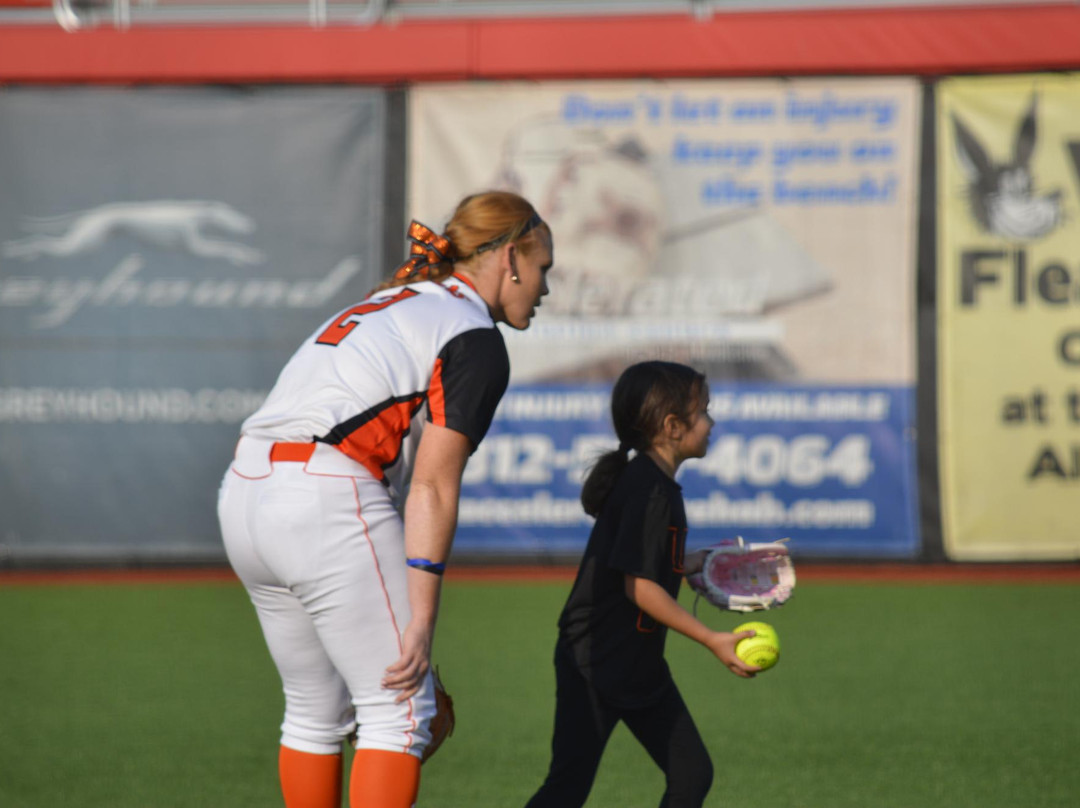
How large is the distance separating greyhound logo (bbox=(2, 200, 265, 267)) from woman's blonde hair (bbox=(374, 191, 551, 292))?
662 centimetres

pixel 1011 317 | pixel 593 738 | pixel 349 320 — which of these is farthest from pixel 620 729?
pixel 1011 317

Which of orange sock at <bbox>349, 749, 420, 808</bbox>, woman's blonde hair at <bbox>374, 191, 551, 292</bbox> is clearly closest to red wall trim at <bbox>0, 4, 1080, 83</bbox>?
woman's blonde hair at <bbox>374, 191, 551, 292</bbox>

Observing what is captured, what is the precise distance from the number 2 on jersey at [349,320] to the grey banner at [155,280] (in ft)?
21.4

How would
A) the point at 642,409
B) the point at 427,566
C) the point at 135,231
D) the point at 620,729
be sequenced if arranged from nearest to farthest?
the point at 427,566 < the point at 642,409 < the point at 620,729 < the point at 135,231

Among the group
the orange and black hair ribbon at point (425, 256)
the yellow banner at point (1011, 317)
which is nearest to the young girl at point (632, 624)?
the orange and black hair ribbon at point (425, 256)

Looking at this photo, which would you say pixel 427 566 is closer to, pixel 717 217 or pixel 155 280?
pixel 717 217

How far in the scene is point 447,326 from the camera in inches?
108

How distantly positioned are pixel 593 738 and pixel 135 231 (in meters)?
7.14

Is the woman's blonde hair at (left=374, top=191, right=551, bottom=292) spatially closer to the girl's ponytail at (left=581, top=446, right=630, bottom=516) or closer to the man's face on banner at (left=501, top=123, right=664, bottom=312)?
the girl's ponytail at (left=581, top=446, right=630, bottom=516)

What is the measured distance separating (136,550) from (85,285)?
1946 millimetres

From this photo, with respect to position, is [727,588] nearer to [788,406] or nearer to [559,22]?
[788,406]

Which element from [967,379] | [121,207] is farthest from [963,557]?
[121,207]

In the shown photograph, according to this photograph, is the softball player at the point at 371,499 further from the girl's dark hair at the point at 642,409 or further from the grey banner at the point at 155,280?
the grey banner at the point at 155,280

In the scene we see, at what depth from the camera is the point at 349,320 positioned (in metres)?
2.81
